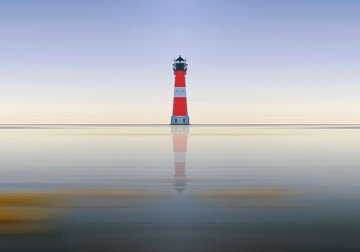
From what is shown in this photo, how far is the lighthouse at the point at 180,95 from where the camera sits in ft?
273

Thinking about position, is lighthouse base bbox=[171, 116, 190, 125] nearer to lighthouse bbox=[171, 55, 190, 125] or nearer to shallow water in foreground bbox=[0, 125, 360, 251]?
lighthouse bbox=[171, 55, 190, 125]

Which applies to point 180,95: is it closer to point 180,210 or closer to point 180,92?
point 180,92

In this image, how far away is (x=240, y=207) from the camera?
36.6 ft

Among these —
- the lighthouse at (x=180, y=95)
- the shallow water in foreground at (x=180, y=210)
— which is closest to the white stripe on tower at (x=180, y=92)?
the lighthouse at (x=180, y=95)

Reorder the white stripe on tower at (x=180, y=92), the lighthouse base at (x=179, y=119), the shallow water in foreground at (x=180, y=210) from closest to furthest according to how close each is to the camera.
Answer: the shallow water in foreground at (x=180, y=210) → the white stripe on tower at (x=180, y=92) → the lighthouse base at (x=179, y=119)

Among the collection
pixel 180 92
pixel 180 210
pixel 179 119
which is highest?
pixel 180 92

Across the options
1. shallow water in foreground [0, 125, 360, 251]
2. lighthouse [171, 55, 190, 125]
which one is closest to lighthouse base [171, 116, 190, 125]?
lighthouse [171, 55, 190, 125]

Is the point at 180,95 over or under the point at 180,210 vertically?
over

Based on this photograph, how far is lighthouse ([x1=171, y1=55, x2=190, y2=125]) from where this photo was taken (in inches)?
3275

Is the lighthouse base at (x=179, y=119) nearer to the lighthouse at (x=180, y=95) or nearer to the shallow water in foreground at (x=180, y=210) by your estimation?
the lighthouse at (x=180, y=95)

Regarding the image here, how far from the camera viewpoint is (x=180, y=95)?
8306 centimetres

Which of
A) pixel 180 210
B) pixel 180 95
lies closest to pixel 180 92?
pixel 180 95

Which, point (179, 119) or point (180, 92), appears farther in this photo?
point (179, 119)

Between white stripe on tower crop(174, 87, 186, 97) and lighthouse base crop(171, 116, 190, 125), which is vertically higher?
white stripe on tower crop(174, 87, 186, 97)
